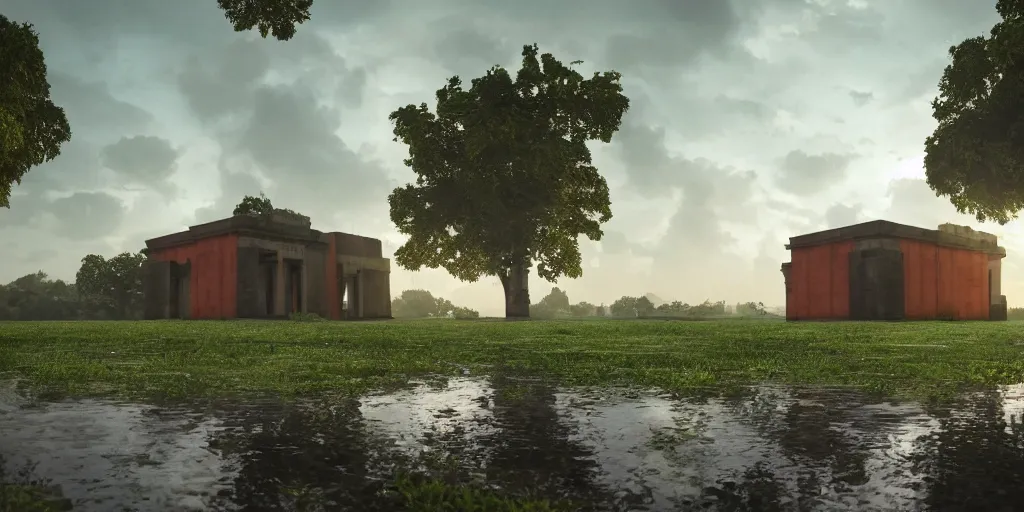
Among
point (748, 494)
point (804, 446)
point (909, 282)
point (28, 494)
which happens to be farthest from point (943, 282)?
point (28, 494)

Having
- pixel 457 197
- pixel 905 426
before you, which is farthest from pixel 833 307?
pixel 905 426

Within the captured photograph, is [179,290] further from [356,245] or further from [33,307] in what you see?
[33,307]

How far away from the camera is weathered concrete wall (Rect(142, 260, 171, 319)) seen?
146 feet

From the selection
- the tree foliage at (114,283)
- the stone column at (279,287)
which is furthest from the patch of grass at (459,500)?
the tree foliage at (114,283)

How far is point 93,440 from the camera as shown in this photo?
381 centimetres

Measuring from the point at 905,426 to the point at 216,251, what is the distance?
4137 cm

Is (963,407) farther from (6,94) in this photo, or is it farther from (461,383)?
(6,94)

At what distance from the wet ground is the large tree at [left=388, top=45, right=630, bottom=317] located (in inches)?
1256

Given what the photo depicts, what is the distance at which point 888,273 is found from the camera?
41.2 meters

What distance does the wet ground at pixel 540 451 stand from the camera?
2729mm

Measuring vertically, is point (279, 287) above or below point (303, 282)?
below

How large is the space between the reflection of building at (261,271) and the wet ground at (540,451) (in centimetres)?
3665

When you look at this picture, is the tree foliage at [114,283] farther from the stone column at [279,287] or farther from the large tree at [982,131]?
the large tree at [982,131]

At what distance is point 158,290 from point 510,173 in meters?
22.1
